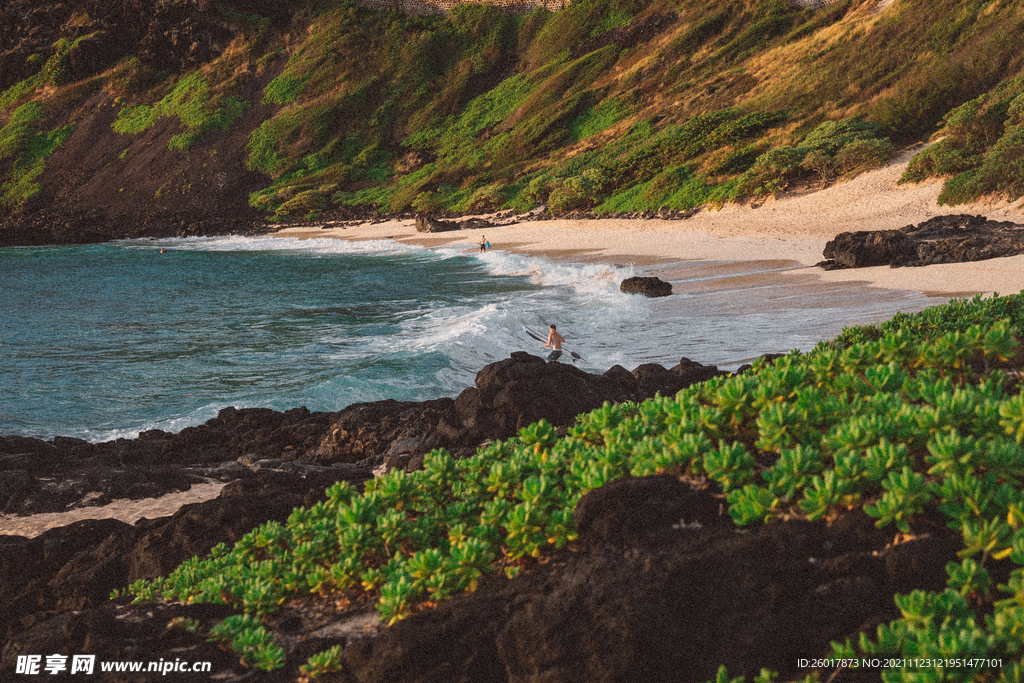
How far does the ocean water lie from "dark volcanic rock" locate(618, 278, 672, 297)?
1.27 feet

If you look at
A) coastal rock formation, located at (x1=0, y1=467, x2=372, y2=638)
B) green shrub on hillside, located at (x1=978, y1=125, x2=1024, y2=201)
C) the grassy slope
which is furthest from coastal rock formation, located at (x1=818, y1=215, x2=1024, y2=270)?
coastal rock formation, located at (x1=0, y1=467, x2=372, y2=638)

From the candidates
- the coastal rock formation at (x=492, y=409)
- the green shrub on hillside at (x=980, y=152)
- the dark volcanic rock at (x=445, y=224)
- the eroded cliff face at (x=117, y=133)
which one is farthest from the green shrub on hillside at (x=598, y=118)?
the coastal rock formation at (x=492, y=409)

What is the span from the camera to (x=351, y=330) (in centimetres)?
1792

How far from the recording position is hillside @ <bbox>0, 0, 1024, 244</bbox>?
105ft

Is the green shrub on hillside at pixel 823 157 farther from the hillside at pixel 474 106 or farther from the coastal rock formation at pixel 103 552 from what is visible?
the coastal rock formation at pixel 103 552

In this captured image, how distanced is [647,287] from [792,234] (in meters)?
10.6

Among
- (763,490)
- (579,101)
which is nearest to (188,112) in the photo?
(579,101)

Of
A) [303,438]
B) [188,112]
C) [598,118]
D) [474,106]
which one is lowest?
[303,438]

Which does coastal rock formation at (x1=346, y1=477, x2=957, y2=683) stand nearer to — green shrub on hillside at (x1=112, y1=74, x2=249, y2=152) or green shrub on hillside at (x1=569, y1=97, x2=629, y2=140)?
green shrub on hillside at (x1=569, y1=97, x2=629, y2=140)

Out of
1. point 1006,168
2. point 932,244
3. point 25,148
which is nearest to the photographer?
point 932,244

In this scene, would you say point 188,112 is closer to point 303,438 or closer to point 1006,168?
point 1006,168

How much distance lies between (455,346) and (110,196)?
6388 centimetres

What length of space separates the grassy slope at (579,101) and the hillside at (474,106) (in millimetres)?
169

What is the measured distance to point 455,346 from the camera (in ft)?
48.3
